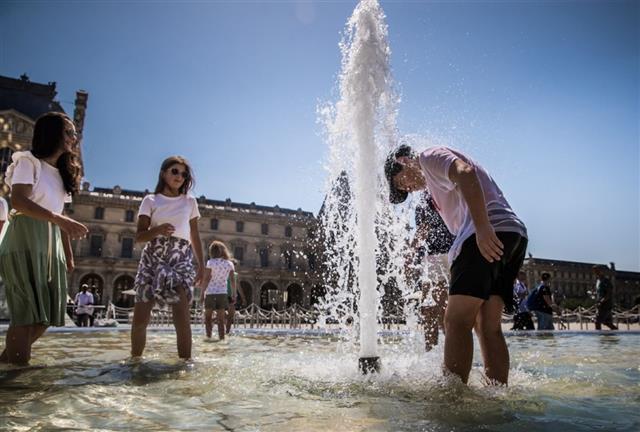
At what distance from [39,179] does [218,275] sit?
4.49 meters

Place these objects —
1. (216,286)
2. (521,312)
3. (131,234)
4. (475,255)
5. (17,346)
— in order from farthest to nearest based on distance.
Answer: (131,234)
(521,312)
(216,286)
(17,346)
(475,255)

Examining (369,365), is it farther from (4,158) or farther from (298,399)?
(4,158)

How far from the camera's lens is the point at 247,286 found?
164 ft

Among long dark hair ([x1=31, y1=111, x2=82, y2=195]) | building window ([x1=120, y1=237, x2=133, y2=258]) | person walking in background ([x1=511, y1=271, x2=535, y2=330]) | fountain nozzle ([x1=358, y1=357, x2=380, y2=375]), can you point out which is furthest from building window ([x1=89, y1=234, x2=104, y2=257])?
fountain nozzle ([x1=358, y1=357, x2=380, y2=375])

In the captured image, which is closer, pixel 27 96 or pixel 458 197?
pixel 458 197

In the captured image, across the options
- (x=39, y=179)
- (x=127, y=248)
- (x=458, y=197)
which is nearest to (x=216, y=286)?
(x=39, y=179)

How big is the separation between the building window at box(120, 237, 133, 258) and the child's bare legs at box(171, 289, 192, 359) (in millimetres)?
46442

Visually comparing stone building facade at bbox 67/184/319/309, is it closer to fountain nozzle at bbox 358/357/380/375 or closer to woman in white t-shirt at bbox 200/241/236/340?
woman in white t-shirt at bbox 200/241/236/340

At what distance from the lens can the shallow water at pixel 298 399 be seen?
1.61 metres

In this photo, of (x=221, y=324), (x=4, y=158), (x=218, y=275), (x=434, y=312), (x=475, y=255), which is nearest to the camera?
(x=475, y=255)

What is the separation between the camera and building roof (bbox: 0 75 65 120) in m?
33.3

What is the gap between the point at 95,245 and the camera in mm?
45531

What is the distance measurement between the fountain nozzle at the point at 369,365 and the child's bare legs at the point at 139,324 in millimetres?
1742

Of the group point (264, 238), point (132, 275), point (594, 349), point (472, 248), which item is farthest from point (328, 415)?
point (264, 238)
